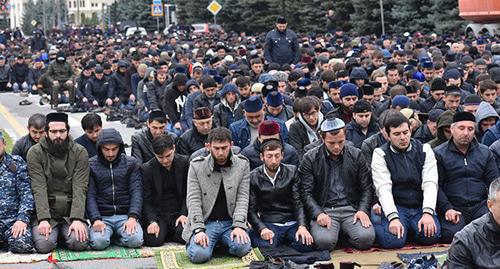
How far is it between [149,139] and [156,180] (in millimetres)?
1126

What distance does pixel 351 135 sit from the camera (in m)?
12.0

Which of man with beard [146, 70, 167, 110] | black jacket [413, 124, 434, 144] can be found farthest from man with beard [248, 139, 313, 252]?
man with beard [146, 70, 167, 110]

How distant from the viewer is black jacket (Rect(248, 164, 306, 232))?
34.4 ft

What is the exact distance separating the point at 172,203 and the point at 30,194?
1526 mm

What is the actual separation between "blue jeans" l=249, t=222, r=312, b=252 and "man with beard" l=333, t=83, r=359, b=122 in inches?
102

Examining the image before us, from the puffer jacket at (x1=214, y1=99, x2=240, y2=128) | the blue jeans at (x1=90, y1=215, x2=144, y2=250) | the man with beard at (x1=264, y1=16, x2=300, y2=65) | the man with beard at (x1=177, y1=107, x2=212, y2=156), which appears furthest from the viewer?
the man with beard at (x1=264, y1=16, x2=300, y2=65)

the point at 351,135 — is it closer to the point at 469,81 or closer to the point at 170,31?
the point at 469,81

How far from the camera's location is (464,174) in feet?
34.8

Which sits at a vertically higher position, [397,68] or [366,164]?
[397,68]

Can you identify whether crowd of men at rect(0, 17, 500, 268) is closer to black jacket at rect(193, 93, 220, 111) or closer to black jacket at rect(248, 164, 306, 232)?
black jacket at rect(248, 164, 306, 232)

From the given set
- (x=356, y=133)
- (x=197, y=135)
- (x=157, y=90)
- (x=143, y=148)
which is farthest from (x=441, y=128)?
(x=157, y=90)

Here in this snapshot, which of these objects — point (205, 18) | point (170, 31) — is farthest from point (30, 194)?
point (205, 18)

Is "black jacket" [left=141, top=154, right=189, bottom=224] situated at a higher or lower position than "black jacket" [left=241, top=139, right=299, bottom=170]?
lower

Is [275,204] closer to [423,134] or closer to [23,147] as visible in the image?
[423,134]
